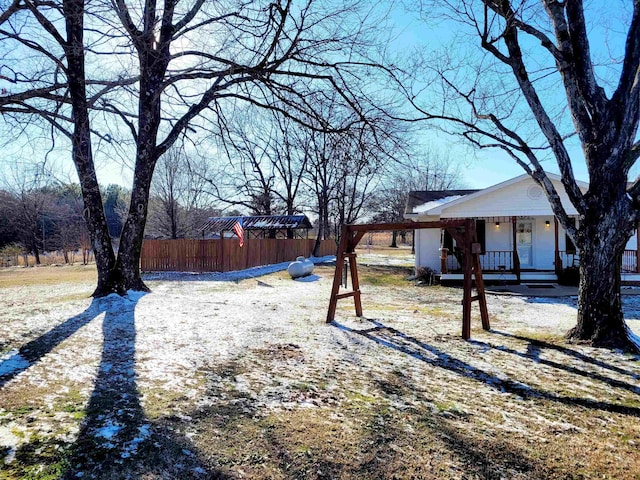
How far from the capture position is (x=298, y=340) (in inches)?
212

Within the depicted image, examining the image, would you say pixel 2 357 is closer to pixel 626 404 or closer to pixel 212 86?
pixel 626 404

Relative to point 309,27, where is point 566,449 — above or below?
below

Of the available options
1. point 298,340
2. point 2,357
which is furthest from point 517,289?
point 2,357

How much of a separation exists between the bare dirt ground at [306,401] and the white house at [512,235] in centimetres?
828

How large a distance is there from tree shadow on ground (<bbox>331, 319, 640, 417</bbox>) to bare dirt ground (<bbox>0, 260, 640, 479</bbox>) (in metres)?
0.02

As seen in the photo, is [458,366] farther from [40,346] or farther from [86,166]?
[86,166]

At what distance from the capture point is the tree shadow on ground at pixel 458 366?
11.3 feet

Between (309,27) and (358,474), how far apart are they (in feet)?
23.9

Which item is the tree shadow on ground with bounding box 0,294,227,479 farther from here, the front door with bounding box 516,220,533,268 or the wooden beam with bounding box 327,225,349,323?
the front door with bounding box 516,220,533,268

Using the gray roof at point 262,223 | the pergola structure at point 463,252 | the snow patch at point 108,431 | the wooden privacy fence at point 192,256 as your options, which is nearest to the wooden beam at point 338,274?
the pergola structure at point 463,252

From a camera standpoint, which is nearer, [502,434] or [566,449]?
[566,449]

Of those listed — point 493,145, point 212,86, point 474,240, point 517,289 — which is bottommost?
point 517,289

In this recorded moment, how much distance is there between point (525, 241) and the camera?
1586cm

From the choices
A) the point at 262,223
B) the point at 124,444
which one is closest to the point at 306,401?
the point at 124,444
